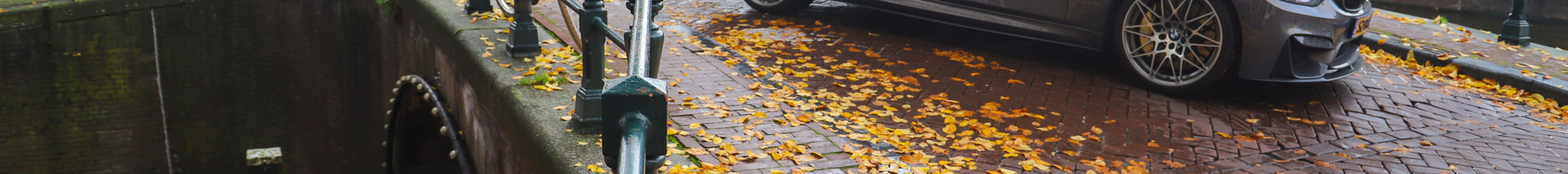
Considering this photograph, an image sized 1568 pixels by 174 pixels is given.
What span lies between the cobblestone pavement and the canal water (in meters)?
6.91

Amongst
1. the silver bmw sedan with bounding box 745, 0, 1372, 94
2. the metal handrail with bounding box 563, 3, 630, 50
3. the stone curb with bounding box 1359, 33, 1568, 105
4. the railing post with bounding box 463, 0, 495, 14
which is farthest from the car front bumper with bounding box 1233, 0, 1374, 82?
the railing post with bounding box 463, 0, 495, 14

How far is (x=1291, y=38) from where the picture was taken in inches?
215

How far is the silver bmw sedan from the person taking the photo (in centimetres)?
545

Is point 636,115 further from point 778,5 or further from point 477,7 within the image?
point 778,5

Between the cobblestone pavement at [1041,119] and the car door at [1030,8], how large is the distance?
8.9 inches

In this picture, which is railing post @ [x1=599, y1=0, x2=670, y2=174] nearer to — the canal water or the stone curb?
the stone curb

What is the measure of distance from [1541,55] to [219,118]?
1333 centimetres

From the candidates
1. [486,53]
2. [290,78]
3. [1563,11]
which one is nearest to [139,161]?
[290,78]

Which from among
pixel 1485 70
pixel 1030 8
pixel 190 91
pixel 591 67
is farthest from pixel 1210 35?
pixel 190 91

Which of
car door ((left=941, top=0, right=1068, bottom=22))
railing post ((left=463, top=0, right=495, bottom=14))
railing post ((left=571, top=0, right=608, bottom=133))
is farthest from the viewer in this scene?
railing post ((left=463, top=0, right=495, bottom=14))

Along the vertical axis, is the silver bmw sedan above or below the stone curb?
above

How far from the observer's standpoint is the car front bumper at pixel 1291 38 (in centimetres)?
542

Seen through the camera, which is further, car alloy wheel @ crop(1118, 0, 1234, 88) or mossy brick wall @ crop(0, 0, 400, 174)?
mossy brick wall @ crop(0, 0, 400, 174)

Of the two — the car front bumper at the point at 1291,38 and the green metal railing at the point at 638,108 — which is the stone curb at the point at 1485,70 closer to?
the car front bumper at the point at 1291,38
